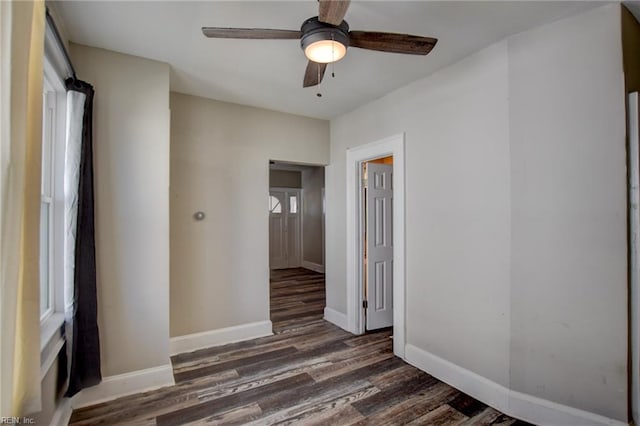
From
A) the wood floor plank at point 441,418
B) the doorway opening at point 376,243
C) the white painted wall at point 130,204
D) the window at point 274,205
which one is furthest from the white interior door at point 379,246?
the window at point 274,205

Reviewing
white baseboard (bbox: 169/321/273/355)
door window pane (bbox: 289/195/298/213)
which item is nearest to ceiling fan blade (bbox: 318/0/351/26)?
white baseboard (bbox: 169/321/273/355)

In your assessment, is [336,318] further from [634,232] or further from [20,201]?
[20,201]

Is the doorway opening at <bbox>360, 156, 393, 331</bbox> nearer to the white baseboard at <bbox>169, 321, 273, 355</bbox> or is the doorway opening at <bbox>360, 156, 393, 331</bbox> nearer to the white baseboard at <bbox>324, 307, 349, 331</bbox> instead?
the white baseboard at <bbox>324, 307, 349, 331</bbox>

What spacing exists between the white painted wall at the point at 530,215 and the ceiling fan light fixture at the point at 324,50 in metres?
1.27

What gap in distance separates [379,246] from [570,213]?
2.04 metres

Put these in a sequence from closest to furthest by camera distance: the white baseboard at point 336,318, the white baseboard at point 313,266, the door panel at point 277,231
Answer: the white baseboard at point 336,318, the white baseboard at point 313,266, the door panel at point 277,231

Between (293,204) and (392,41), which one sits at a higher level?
(392,41)

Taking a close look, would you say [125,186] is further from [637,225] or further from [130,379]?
[637,225]

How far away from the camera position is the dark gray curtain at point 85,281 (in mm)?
2029

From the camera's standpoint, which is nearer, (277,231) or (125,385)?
(125,385)

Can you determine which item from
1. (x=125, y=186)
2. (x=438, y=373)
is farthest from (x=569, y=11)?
(x=125, y=186)

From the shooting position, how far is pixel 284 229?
8.14 metres

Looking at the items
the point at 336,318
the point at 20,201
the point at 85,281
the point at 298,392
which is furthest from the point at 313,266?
the point at 20,201

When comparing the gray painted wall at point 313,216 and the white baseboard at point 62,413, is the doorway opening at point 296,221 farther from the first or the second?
the white baseboard at point 62,413
